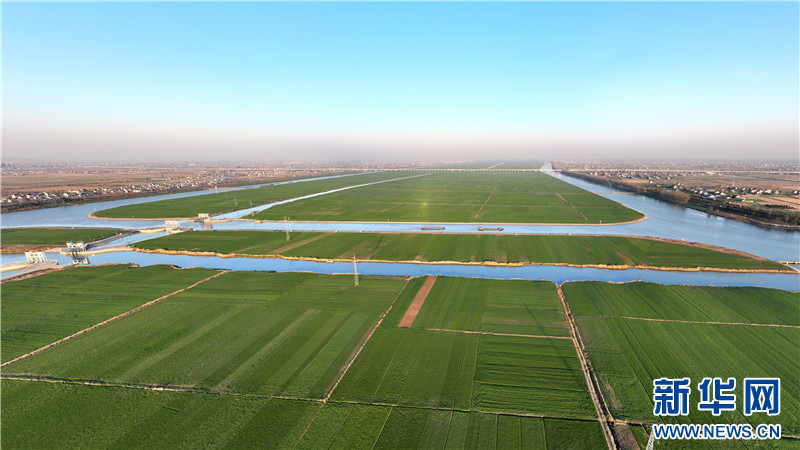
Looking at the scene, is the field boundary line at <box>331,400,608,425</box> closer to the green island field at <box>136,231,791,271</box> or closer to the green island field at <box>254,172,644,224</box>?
the green island field at <box>136,231,791,271</box>

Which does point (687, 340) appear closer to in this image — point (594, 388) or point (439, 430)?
point (594, 388)

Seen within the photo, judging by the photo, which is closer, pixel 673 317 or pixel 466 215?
pixel 673 317

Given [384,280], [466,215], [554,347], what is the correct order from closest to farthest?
[554,347] → [384,280] → [466,215]

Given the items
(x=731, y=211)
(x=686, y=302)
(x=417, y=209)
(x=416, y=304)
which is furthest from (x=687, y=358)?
(x=731, y=211)

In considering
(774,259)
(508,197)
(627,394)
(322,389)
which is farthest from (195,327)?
(508,197)

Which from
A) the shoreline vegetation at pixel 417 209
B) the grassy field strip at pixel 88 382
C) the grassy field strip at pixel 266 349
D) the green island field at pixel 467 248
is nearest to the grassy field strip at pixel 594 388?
the green island field at pixel 467 248

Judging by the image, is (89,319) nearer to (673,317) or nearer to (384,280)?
(384,280)

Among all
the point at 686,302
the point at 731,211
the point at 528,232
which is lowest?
the point at 686,302

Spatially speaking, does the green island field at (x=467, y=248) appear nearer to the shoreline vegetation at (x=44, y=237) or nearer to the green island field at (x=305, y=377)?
the shoreline vegetation at (x=44, y=237)
